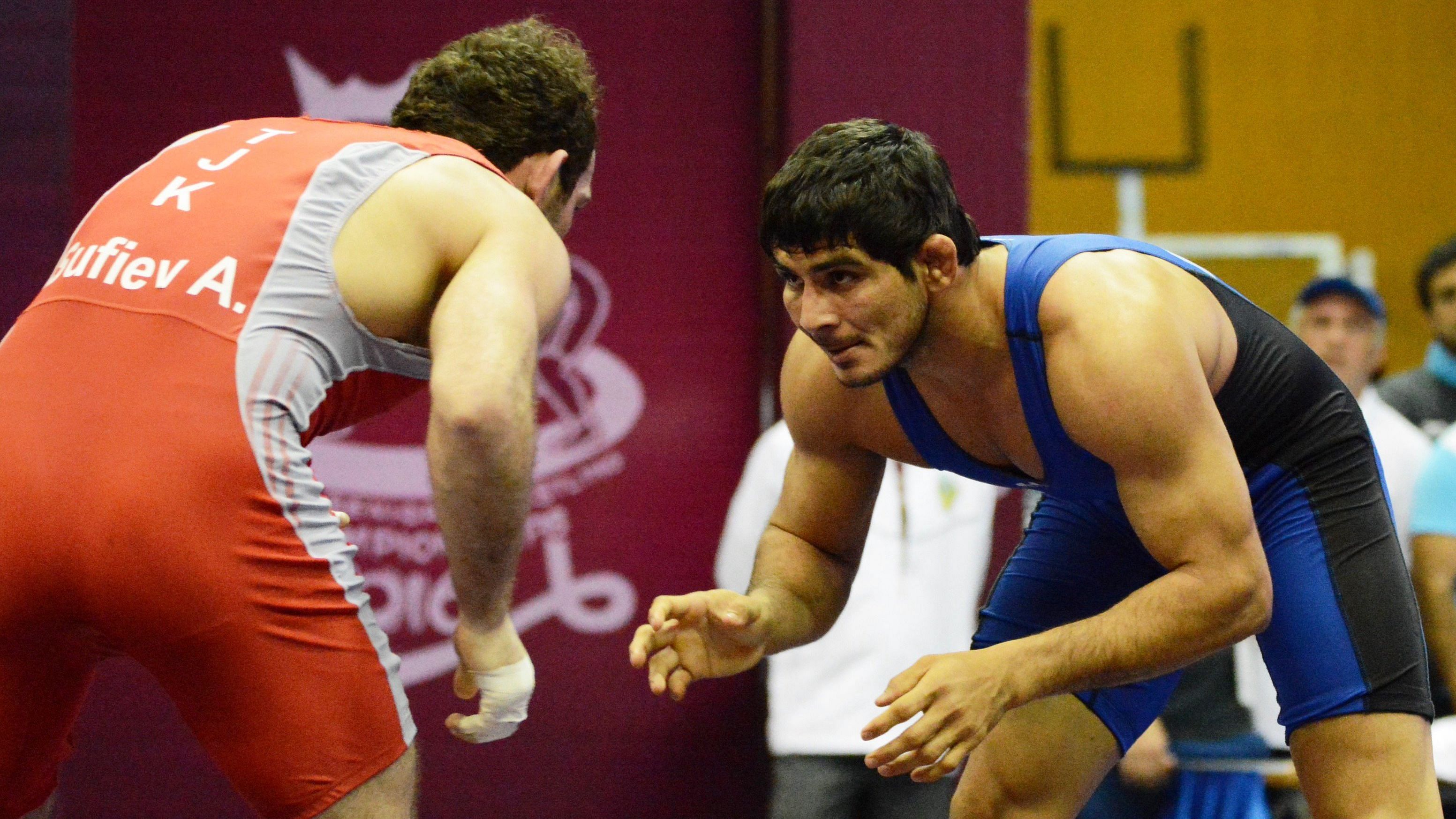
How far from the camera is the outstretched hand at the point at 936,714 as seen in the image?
200 cm

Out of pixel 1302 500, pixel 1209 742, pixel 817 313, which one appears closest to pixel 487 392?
pixel 817 313

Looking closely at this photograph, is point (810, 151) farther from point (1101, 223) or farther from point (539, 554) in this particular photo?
point (1101, 223)

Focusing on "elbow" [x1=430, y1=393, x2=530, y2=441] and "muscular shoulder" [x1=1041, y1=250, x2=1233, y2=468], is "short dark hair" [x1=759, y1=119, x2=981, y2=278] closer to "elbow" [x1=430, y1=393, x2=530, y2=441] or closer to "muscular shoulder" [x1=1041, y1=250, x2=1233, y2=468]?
"muscular shoulder" [x1=1041, y1=250, x2=1233, y2=468]

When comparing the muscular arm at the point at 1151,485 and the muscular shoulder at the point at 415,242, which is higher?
the muscular shoulder at the point at 415,242

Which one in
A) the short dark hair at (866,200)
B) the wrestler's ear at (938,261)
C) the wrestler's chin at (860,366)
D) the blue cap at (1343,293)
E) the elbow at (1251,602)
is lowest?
the elbow at (1251,602)

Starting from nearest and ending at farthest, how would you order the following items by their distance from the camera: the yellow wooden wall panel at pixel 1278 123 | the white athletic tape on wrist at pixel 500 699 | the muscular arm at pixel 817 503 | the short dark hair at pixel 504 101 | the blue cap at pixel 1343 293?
the white athletic tape on wrist at pixel 500 699
the short dark hair at pixel 504 101
the muscular arm at pixel 817 503
the blue cap at pixel 1343 293
the yellow wooden wall panel at pixel 1278 123

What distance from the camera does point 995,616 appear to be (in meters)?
2.74

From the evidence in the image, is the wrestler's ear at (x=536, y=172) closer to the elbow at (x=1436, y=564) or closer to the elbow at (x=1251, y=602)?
the elbow at (x=1251, y=602)

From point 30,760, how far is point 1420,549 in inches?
124

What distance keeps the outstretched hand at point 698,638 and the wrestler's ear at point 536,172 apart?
0.69 m

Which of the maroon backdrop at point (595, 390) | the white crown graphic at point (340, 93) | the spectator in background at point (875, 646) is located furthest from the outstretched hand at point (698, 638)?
the white crown graphic at point (340, 93)

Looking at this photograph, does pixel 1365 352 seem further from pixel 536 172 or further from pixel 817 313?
pixel 536 172

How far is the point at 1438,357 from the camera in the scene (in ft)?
15.5

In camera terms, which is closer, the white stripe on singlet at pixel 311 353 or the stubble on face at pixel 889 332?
the white stripe on singlet at pixel 311 353
